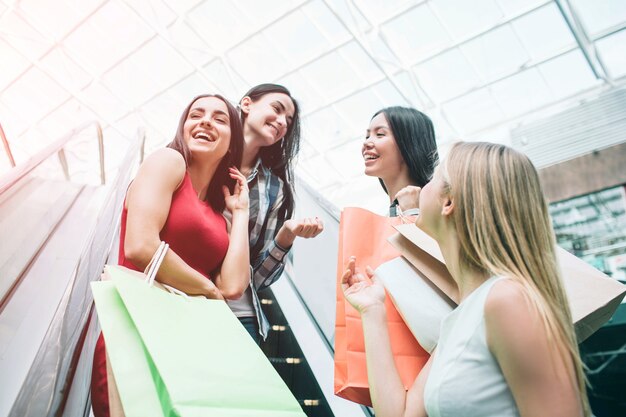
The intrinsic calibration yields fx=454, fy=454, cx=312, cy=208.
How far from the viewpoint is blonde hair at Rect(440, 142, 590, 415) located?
1.04m

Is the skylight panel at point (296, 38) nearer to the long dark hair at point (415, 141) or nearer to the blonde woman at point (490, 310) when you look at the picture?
the long dark hair at point (415, 141)

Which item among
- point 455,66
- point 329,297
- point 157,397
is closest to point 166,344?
point 157,397

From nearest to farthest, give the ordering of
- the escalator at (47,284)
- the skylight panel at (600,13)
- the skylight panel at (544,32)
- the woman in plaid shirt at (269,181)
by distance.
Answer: the escalator at (47,284) → the woman in plaid shirt at (269,181) → the skylight panel at (600,13) → the skylight panel at (544,32)

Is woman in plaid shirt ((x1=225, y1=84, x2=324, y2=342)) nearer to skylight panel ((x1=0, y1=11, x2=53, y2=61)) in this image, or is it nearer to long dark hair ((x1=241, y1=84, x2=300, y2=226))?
long dark hair ((x1=241, y1=84, x2=300, y2=226))

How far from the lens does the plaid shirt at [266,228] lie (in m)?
1.92

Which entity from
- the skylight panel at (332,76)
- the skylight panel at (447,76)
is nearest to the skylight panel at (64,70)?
the skylight panel at (332,76)

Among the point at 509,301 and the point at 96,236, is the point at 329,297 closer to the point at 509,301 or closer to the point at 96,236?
the point at 96,236

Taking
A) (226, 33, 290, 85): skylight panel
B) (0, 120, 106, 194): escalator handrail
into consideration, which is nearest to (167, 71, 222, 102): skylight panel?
(226, 33, 290, 85): skylight panel

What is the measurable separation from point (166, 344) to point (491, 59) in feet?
45.6

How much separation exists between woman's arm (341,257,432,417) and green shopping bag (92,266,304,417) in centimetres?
30

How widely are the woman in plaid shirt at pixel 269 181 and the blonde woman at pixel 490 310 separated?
0.51m

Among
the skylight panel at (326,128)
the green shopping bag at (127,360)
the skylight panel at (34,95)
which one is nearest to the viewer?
the green shopping bag at (127,360)

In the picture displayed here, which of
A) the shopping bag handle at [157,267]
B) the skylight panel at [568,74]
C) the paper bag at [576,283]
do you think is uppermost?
the shopping bag handle at [157,267]

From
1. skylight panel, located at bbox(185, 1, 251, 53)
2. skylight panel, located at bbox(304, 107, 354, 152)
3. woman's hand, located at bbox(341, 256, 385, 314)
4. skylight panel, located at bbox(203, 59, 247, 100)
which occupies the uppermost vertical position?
skylight panel, located at bbox(185, 1, 251, 53)
